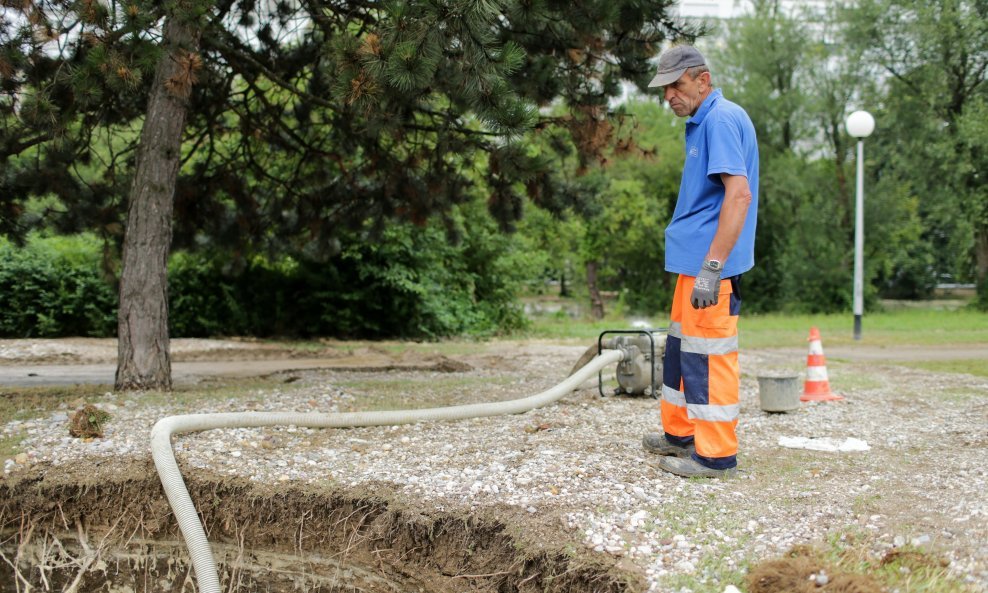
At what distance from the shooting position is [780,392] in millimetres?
5930

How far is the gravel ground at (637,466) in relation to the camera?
3.16m

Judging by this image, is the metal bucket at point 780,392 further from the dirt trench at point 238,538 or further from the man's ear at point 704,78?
the dirt trench at point 238,538

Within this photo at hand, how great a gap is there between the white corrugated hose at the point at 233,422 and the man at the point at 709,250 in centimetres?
164

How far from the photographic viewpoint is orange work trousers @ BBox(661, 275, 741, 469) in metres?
3.81

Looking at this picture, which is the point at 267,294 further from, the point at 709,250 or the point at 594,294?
the point at 594,294

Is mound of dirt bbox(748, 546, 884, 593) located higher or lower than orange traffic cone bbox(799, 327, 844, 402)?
lower

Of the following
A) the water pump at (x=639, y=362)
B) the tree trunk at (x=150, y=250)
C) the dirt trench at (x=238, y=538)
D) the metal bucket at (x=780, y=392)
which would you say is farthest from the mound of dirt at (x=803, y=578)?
the tree trunk at (x=150, y=250)

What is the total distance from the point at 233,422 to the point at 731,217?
3126mm

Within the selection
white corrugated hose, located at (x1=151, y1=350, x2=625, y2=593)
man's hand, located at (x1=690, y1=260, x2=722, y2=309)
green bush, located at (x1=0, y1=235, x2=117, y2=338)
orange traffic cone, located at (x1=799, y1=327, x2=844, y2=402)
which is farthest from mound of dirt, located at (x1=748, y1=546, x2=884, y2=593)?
green bush, located at (x1=0, y1=235, x2=117, y2=338)

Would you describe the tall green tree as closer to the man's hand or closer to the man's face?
the man's face

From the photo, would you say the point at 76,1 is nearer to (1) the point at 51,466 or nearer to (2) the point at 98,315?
(1) the point at 51,466

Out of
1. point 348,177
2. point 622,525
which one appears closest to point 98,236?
point 348,177

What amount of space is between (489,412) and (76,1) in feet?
12.8

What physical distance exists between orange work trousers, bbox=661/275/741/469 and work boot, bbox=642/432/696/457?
25cm
